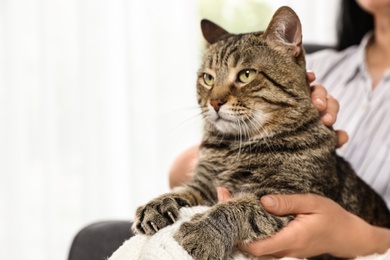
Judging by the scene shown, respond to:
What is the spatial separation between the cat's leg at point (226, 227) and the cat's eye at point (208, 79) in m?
0.28

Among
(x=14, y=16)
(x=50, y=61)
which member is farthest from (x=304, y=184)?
(x=14, y=16)

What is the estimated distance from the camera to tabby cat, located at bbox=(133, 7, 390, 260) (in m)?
1.15

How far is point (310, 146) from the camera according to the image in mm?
1247

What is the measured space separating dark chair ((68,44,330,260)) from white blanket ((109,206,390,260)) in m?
0.34

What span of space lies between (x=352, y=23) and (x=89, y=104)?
46.1 inches

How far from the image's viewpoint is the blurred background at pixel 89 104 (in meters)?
2.48

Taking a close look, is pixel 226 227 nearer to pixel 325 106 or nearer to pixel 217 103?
pixel 217 103

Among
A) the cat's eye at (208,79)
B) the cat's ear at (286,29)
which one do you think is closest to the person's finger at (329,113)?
the cat's ear at (286,29)

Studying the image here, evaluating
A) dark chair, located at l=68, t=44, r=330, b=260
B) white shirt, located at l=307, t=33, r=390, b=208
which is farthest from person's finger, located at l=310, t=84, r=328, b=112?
dark chair, located at l=68, t=44, r=330, b=260

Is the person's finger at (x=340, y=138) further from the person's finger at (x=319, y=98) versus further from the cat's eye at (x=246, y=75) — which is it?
the cat's eye at (x=246, y=75)

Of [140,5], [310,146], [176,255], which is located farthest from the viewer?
[140,5]

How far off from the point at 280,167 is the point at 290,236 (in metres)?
0.15

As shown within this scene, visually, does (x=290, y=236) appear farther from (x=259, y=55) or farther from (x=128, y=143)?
(x=128, y=143)

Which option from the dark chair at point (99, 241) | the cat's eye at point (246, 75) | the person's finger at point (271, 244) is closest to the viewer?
the person's finger at point (271, 244)
